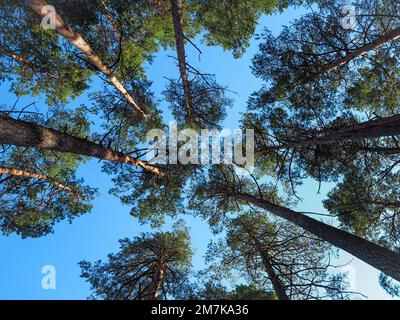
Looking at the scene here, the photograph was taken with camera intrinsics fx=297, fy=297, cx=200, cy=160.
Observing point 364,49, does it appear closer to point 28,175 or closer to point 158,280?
point 158,280

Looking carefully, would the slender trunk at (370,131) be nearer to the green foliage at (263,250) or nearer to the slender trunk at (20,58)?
the green foliage at (263,250)

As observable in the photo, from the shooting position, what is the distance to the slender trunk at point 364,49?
19.4 ft

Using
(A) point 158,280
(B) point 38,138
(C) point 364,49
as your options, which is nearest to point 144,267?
(A) point 158,280

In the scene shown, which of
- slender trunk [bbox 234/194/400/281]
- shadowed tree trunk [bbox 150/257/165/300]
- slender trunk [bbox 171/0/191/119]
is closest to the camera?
slender trunk [bbox 234/194/400/281]

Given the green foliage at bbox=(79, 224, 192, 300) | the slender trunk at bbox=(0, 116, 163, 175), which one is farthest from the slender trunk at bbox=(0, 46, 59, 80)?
the green foliage at bbox=(79, 224, 192, 300)

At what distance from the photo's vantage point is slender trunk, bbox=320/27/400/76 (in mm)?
5907

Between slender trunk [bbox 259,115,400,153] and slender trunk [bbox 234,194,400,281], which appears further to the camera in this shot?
slender trunk [bbox 259,115,400,153]

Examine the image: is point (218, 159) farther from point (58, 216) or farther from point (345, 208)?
point (58, 216)

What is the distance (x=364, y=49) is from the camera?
6539mm

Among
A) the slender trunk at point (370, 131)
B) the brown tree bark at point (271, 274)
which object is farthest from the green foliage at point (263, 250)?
the slender trunk at point (370, 131)

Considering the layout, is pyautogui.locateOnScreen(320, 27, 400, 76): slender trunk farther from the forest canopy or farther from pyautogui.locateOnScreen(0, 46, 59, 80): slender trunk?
pyautogui.locateOnScreen(0, 46, 59, 80): slender trunk

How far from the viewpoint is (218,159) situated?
985cm

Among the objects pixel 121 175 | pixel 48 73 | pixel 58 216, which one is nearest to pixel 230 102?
pixel 121 175

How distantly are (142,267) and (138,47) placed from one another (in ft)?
21.4
